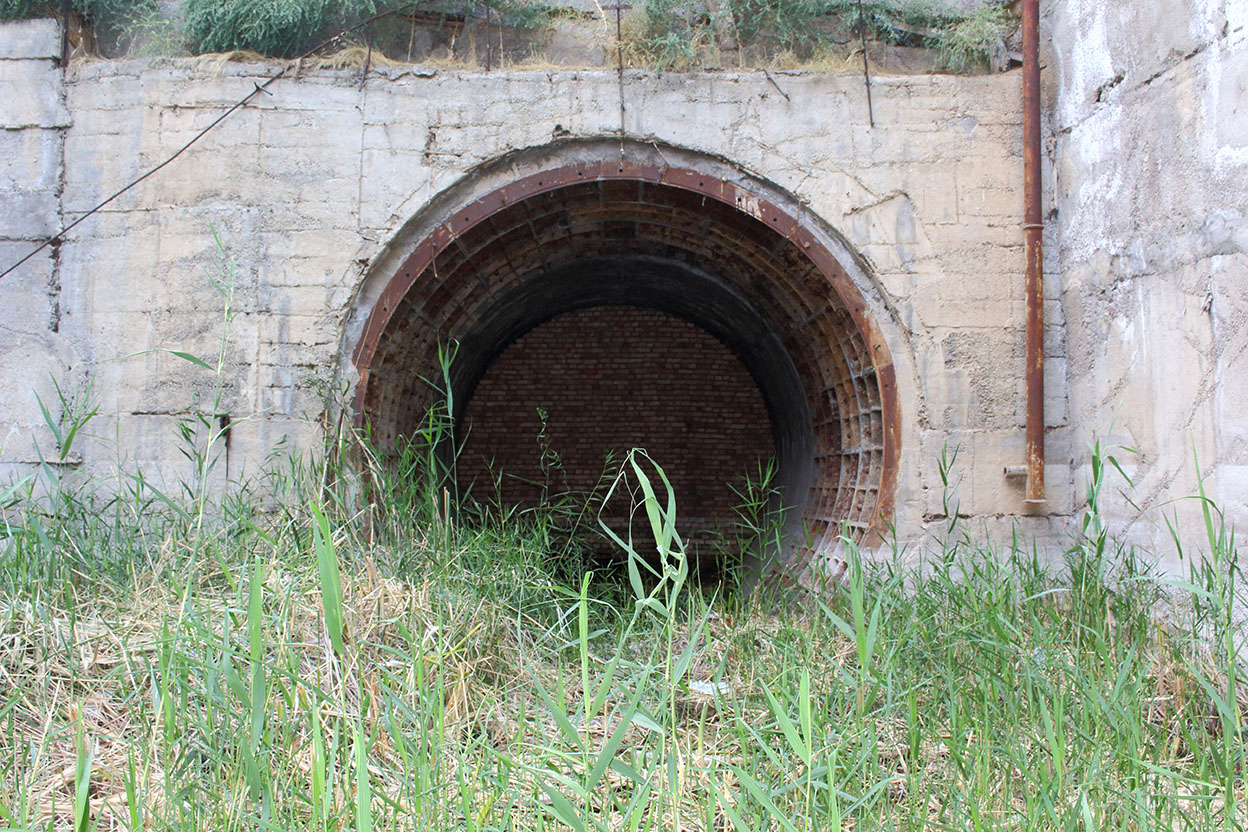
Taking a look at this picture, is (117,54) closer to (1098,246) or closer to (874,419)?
(874,419)

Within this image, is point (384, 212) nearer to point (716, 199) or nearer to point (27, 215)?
point (716, 199)

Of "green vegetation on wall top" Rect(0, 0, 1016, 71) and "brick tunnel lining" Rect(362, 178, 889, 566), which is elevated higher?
"green vegetation on wall top" Rect(0, 0, 1016, 71)

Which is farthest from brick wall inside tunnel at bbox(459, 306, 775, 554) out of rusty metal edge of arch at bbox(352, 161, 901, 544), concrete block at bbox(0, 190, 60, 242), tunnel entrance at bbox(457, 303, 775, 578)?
concrete block at bbox(0, 190, 60, 242)

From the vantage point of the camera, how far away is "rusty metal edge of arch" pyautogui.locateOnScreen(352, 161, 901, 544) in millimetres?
5402

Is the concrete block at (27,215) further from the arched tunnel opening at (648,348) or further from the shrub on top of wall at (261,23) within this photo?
the arched tunnel opening at (648,348)

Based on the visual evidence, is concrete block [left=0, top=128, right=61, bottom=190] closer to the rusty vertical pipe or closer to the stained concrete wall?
the stained concrete wall

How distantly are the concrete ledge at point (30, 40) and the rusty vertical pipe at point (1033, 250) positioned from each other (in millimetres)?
6060

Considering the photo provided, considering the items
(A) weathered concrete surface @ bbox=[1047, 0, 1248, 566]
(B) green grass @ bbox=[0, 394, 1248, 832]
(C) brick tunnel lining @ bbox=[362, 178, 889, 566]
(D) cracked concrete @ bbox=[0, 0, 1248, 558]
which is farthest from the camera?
(C) brick tunnel lining @ bbox=[362, 178, 889, 566]

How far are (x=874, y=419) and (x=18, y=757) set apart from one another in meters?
4.75

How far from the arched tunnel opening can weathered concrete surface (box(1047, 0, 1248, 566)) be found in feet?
4.28

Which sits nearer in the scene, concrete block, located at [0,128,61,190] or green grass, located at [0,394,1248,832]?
green grass, located at [0,394,1248,832]

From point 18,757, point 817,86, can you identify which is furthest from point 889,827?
point 817,86

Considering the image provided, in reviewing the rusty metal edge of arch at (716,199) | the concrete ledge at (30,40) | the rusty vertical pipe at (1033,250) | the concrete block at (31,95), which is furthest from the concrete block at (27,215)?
the rusty vertical pipe at (1033,250)

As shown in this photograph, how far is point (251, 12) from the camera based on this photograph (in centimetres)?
550
